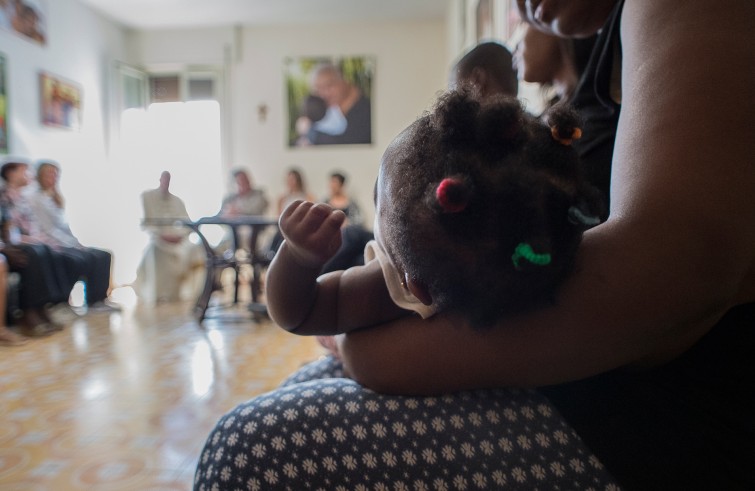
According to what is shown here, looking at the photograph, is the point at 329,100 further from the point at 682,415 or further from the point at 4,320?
the point at 682,415

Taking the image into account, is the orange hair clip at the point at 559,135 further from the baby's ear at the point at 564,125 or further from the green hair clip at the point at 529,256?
the green hair clip at the point at 529,256

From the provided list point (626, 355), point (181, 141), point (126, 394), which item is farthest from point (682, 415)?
point (181, 141)

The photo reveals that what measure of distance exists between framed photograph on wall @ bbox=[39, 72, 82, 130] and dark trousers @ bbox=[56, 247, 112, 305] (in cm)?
181

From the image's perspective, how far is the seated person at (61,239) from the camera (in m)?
3.72

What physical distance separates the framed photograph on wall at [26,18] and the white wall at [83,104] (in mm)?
63

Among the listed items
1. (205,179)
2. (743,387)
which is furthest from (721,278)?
(205,179)

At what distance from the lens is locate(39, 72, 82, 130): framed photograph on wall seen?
4855 millimetres

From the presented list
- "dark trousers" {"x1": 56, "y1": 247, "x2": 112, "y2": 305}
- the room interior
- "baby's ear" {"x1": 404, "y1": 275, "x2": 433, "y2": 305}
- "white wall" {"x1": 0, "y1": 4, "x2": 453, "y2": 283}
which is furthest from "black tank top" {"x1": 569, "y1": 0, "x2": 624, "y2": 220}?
"white wall" {"x1": 0, "y1": 4, "x2": 453, "y2": 283}

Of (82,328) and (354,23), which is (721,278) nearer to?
(82,328)

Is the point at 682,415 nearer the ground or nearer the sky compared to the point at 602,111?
nearer the ground

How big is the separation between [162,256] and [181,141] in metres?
2.44

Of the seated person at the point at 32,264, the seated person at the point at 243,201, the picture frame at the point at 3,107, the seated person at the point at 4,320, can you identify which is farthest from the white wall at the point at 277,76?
the seated person at the point at 4,320

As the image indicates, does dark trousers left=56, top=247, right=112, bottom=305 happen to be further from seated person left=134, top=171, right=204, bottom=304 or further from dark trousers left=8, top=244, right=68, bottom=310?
seated person left=134, top=171, right=204, bottom=304

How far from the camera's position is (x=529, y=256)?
37 centimetres
